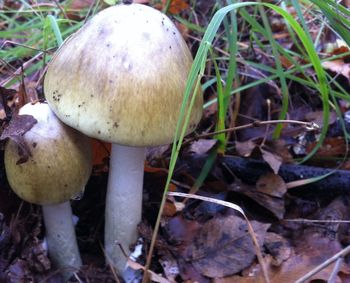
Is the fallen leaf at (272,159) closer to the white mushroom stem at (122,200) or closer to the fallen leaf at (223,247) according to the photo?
the fallen leaf at (223,247)

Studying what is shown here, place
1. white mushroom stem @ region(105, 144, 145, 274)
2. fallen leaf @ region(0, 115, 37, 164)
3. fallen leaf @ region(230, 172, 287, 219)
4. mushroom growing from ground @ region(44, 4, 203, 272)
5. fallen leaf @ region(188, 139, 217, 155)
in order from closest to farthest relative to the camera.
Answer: mushroom growing from ground @ region(44, 4, 203, 272), fallen leaf @ region(0, 115, 37, 164), white mushroom stem @ region(105, 144, 145, 274), fallen leaf @ region(230, 172, 287, 219), fallen leaf @ region(188, 139, 217, 155)

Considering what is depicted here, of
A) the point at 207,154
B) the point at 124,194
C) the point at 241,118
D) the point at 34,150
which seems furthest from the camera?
the point at 241,118

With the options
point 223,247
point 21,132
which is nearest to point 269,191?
point 223,247

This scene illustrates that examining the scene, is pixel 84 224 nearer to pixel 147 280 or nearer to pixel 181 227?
pixel 181 227

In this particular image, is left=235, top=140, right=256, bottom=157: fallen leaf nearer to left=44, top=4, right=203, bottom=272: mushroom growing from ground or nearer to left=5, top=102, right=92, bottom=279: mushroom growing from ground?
left=44, top=4, right=203, bottom=272: mushroom growing from ground

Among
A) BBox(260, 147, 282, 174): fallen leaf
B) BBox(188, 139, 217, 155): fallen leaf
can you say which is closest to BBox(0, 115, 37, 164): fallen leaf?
BBox(188, 139, 217, 155): fallen leaf

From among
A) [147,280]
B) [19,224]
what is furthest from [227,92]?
[19,224]

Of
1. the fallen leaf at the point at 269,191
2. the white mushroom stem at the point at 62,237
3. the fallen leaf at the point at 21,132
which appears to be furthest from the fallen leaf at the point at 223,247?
the fallen leaf at the point at 21,132
